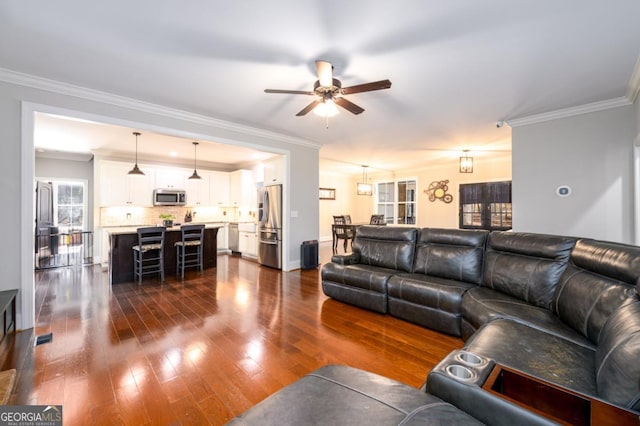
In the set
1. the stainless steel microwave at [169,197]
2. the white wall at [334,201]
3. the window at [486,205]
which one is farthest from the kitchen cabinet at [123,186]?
the window at [486,205]

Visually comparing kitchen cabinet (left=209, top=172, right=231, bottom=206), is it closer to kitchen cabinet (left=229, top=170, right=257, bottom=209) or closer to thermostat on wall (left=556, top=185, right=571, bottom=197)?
kitchen cabinet (left=229, top=170, right=257, bottom=209)

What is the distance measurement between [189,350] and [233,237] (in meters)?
5.31

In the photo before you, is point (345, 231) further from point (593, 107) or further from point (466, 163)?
point (593, 107)

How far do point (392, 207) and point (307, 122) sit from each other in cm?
638

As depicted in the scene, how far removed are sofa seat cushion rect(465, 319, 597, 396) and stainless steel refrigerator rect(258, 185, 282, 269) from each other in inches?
165

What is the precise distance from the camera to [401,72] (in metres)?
2.77

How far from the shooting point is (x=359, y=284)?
10.9 feet

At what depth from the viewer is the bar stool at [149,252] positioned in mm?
4574

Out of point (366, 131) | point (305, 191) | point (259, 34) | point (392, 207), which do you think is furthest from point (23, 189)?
point (392, 207)

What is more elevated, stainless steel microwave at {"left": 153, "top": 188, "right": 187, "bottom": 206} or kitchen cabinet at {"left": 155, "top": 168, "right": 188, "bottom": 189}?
kitchen cabinet at {"left": 155, "top": 168, "right": 188, "bottom": 189}

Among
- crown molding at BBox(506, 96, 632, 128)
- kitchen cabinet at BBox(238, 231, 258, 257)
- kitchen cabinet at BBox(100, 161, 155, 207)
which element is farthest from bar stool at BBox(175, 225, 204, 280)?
crown molding at BBox(506, 96, 632, 128)

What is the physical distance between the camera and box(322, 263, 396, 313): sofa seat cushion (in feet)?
10.3

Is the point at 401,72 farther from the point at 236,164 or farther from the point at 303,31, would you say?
the point at 236,164

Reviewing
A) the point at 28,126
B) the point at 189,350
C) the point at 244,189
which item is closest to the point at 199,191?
the point at 244,189
